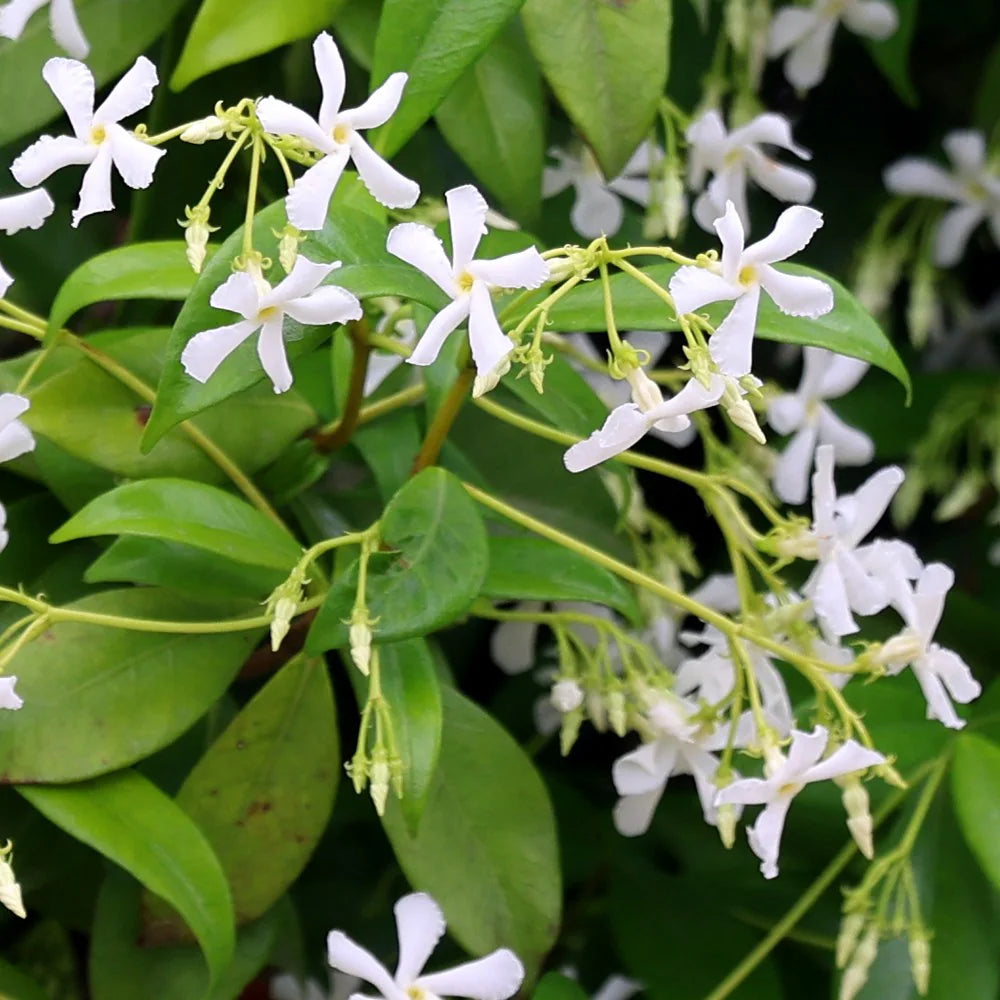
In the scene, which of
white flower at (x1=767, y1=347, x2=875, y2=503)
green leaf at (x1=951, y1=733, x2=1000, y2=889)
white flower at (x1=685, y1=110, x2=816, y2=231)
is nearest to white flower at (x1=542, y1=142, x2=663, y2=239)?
white flower at (x1=685, y1=110, x2=816, y2=231)

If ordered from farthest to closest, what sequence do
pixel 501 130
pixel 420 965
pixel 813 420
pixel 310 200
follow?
pixel 813 420 → pixel 501 130 → pixel 420 965 → pixel 310 200

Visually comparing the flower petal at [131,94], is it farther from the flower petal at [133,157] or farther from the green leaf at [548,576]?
the green leaf at [548,576]

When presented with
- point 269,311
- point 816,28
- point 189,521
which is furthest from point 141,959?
point 816,28

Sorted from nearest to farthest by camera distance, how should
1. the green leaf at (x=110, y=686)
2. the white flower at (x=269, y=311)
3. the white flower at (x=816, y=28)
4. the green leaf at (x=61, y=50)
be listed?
1. the white flower at (x=269, y=311)
2. the green leaf at (x=110, y=686)
3. the green leaf at (x=61, y=50)
4. the white flower at (x=816, y=28)

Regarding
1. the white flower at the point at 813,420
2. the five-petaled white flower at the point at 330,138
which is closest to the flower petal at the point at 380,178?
the five-petaled white flower at the point at 330,138

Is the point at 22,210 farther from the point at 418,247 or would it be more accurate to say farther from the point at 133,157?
the point at 418,247
